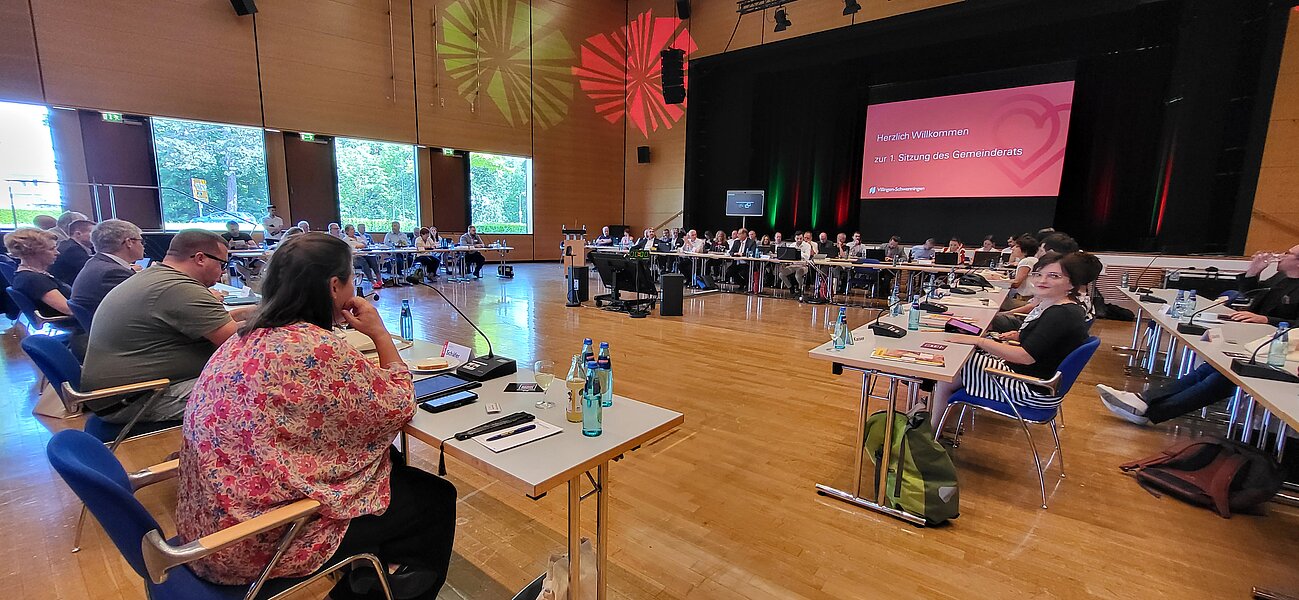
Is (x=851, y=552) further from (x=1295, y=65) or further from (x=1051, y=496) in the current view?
(x=1295, y=65)

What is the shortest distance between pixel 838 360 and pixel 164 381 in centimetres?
289

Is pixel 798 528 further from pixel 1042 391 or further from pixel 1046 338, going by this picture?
pixel 1046 338

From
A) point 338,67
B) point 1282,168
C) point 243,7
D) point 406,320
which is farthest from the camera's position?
point 338,67

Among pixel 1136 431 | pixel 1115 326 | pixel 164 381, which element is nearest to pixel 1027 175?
pixel 1115 326

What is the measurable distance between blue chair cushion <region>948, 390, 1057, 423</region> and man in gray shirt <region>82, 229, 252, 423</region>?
11.6 feet

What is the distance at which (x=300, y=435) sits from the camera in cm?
122

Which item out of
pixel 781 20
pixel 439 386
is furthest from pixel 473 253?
pixel 439 386

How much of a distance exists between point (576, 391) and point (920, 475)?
1.64 m

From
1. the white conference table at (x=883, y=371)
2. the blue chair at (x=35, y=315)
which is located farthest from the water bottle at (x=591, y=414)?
the blue chair at (x=35, y=315)

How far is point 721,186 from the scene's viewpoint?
13578mm

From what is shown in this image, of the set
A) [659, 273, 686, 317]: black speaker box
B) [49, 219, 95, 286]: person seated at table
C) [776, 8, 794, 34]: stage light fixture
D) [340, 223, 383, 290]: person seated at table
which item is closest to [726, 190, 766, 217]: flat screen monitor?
[776, 8, 794, 34]: stage light fixture

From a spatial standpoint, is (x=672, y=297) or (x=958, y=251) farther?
(x=958, y=251)

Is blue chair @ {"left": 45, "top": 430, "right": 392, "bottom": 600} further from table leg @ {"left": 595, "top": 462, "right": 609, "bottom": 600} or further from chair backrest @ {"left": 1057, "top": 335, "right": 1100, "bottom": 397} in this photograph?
chair backrest @ {"left": 1057, "top": 335, "right": 1100, "bottom": 397}

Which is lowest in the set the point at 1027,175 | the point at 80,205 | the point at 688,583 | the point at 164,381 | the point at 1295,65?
the point at 688,583
